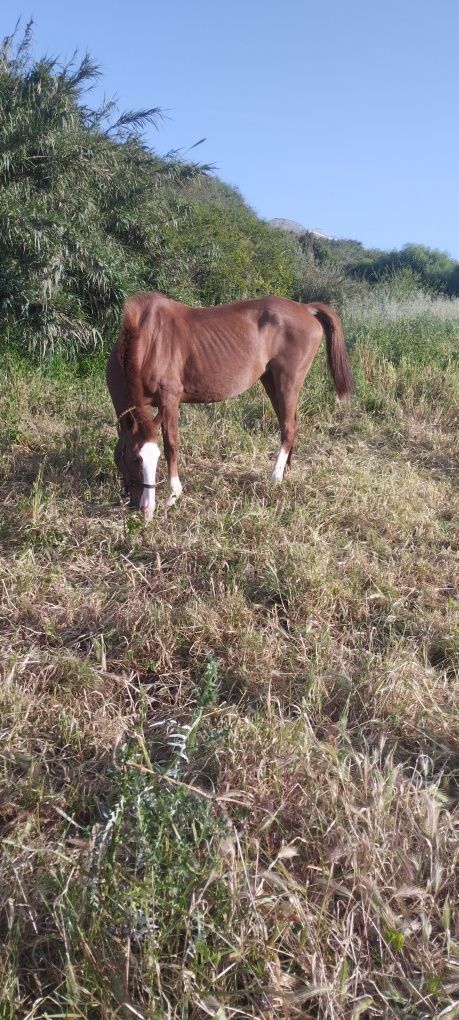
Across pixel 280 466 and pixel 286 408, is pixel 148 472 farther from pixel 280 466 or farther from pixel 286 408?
pixel 286 408

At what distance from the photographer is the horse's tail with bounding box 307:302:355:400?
533 centimetres

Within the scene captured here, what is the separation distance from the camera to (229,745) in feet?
7.10

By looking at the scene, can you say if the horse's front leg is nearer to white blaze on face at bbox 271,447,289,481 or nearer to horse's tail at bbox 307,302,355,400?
white blaze on face at bbox 271,447,289,481

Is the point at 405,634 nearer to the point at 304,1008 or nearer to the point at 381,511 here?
the point at 381,511

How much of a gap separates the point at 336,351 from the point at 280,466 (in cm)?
112

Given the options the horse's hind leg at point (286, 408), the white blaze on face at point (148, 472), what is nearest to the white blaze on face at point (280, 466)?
the horse's hind leg at point (286, 408)

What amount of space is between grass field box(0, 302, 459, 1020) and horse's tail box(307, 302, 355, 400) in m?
0.76

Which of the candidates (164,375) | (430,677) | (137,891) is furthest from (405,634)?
(164,375)

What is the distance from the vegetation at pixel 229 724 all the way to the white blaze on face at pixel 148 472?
0.35 ft

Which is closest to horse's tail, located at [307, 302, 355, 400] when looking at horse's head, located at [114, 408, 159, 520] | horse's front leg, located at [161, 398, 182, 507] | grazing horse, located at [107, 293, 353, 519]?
grazing horse, located at [107, 293, 353, 519]

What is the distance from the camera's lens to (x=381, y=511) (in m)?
4.27

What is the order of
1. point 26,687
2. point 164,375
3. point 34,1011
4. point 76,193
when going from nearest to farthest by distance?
point 34,1011 < point 26,687 < point 164,375 < point 76,193

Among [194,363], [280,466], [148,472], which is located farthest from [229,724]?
[194,363]

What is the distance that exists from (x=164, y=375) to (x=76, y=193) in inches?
163
